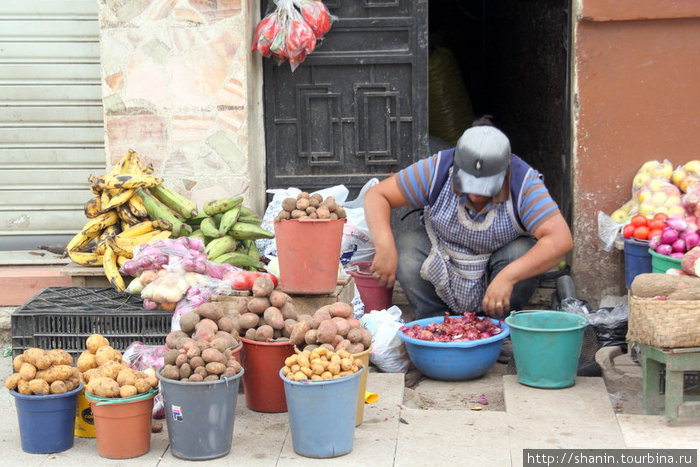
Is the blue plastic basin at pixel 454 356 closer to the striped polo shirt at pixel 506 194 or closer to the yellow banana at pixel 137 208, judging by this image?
the striped polo shirt at pixel 506 194

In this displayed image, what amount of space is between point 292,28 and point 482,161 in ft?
6.30

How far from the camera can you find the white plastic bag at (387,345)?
5377 millimetres

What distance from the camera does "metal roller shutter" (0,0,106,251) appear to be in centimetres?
668

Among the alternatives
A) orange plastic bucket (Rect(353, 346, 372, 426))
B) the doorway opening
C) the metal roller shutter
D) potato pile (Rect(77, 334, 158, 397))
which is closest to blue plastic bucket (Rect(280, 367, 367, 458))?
orange plastic bucket (Rect(353, 346, 372, 426))

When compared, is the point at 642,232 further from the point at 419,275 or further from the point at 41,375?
the point at 41,375

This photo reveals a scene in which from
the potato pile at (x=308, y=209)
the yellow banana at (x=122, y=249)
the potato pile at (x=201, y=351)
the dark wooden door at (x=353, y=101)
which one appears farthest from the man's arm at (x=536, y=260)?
the yellow banana at (x=122, y=249)

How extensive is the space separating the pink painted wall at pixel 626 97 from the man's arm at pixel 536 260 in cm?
118

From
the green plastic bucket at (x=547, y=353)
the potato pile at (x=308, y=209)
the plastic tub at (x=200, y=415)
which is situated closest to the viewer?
the plastic tub at (x=200, y=415)

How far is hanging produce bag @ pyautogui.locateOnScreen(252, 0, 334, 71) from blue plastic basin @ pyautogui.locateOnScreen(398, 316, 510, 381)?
2.22 m

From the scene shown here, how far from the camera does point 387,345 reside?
17.6 feet

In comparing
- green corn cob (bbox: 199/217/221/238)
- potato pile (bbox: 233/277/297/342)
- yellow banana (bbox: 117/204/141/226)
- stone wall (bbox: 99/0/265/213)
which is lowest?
potato pile (bbox: 233/277/297/342)

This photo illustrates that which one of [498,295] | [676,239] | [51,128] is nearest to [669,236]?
[676,239]

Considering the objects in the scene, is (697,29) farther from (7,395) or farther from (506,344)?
(7,395)

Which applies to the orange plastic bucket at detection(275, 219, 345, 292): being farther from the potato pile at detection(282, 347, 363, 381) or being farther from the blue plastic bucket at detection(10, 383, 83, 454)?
the blue plastic bucket at detection(10, 383, 83, 454)
